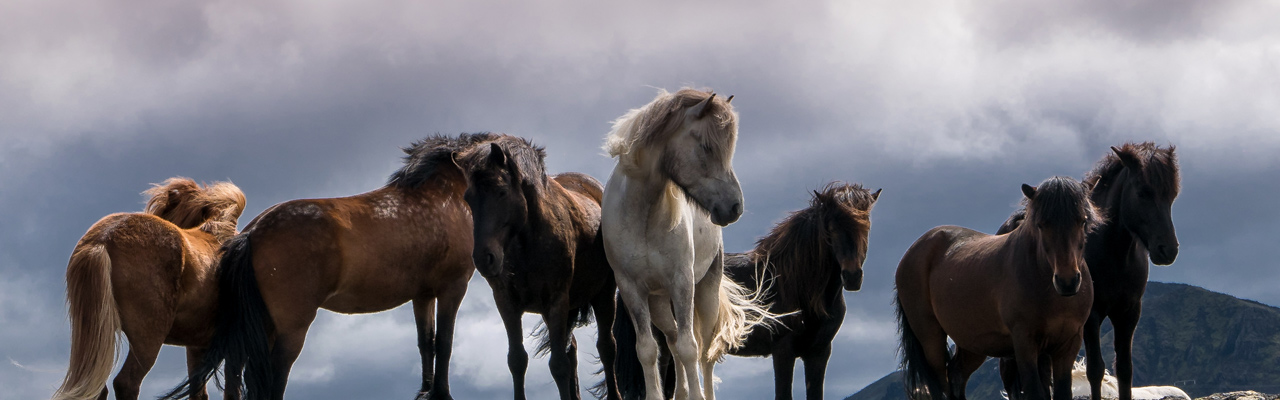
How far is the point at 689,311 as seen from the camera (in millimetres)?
6180

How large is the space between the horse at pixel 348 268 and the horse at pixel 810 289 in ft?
5.74

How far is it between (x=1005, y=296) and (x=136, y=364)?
6750 mm

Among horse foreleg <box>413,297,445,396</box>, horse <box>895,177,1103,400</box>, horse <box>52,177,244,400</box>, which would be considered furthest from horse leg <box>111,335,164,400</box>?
horse <box>895,177,1103,400</box>

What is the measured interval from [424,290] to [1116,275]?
242 inches

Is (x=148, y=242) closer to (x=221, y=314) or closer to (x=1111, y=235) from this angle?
(x=221, y=314)

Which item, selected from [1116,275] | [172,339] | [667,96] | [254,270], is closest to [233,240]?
[254,270]

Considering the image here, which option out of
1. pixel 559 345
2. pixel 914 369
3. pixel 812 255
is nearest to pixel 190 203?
pixel 559 345

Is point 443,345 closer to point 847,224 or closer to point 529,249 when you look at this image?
point 529,249

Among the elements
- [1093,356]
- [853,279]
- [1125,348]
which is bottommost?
[1093,356]

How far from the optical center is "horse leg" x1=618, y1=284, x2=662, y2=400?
6066mm

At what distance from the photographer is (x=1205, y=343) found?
90.2 metres

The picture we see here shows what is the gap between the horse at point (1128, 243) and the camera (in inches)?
352

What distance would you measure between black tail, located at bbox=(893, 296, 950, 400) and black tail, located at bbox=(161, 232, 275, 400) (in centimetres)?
590

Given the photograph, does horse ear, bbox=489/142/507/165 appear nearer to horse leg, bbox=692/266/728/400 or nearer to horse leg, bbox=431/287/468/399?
horse leg, bbox=692/266/728/400
